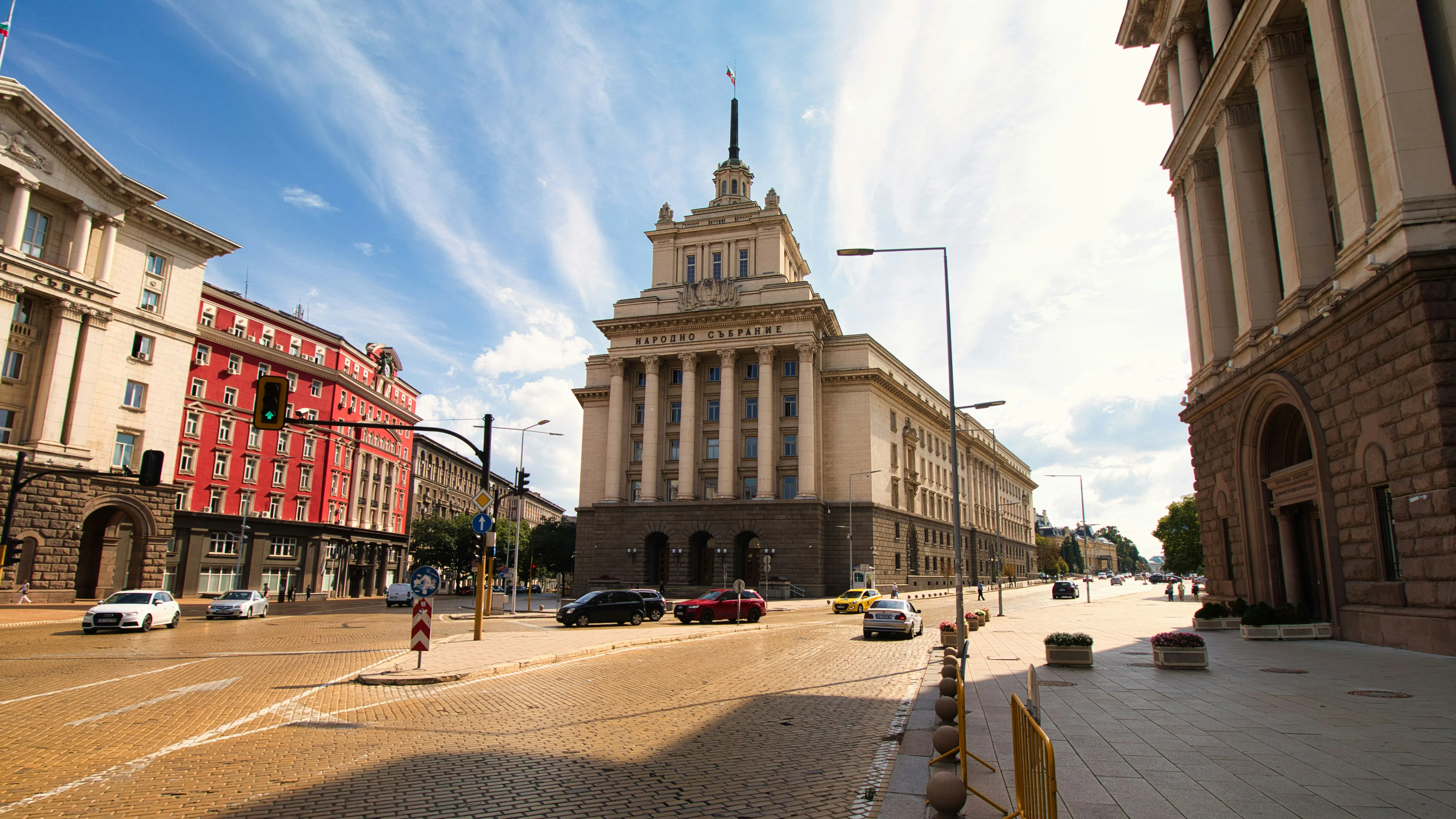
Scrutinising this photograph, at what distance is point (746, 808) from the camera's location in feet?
22.8

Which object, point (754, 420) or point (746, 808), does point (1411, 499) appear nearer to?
point (746, 808)

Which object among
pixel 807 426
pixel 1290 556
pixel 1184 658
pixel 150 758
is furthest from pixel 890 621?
pixel 807 426

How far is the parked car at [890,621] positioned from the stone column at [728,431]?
31740 millimetres

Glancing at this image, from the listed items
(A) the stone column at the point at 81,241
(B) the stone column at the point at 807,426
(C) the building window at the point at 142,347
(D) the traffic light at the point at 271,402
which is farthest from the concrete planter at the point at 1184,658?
(C) the building window at the point at 142,347

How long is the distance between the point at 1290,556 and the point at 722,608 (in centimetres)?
2145

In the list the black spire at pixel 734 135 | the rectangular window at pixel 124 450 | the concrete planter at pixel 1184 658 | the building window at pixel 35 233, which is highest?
the black spire at pixel 734 135

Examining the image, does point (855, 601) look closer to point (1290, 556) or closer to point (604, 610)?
point (604, 610)

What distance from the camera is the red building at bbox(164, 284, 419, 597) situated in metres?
54.2

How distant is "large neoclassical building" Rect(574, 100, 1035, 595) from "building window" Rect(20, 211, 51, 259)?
34.9 m

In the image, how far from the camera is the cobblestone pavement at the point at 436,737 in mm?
7070

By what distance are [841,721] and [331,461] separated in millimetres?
66649

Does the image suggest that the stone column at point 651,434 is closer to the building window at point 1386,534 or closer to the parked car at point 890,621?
the parked car at point 890,621

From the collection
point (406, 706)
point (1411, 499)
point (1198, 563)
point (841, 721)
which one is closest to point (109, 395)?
point (406, 706)

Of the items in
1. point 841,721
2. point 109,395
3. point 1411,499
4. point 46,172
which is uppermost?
point 46,172
